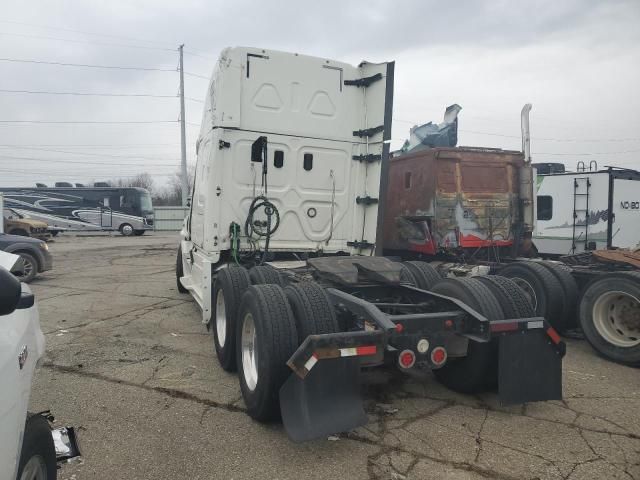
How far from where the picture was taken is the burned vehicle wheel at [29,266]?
11031 mm

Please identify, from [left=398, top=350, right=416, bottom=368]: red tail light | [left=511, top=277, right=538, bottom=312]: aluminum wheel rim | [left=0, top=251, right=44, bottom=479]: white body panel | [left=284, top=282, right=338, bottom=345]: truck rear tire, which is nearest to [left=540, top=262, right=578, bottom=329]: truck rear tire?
[left=511, top=277, right=538, bottom=312]: aluminum wheel rim

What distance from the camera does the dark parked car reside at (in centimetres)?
1100

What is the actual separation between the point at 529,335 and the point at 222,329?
3.06 meters

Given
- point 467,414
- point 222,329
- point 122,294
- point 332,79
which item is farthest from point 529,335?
point 122,294

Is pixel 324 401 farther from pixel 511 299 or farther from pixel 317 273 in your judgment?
pixel 511 299

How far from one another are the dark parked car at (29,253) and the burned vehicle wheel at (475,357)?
33.5 feet

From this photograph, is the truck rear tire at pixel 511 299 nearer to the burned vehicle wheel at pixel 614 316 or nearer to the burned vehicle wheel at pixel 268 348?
the burned vehicle wheel at pixel 268 348

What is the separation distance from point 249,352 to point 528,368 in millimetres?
2302

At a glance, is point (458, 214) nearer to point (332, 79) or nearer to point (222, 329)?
point (332, 79)

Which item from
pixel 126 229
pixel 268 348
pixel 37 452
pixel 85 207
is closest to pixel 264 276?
pixel 268 348

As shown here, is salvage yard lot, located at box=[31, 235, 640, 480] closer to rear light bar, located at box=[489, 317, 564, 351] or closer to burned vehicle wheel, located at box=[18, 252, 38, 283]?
rear light bar, located at box=[489, 317, 564, 351]

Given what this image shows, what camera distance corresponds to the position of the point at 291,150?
641 centimetres

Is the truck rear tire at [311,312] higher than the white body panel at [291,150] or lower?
lower

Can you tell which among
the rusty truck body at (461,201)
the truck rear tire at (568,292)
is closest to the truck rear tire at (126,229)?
the rusty truck body at (461,201)
